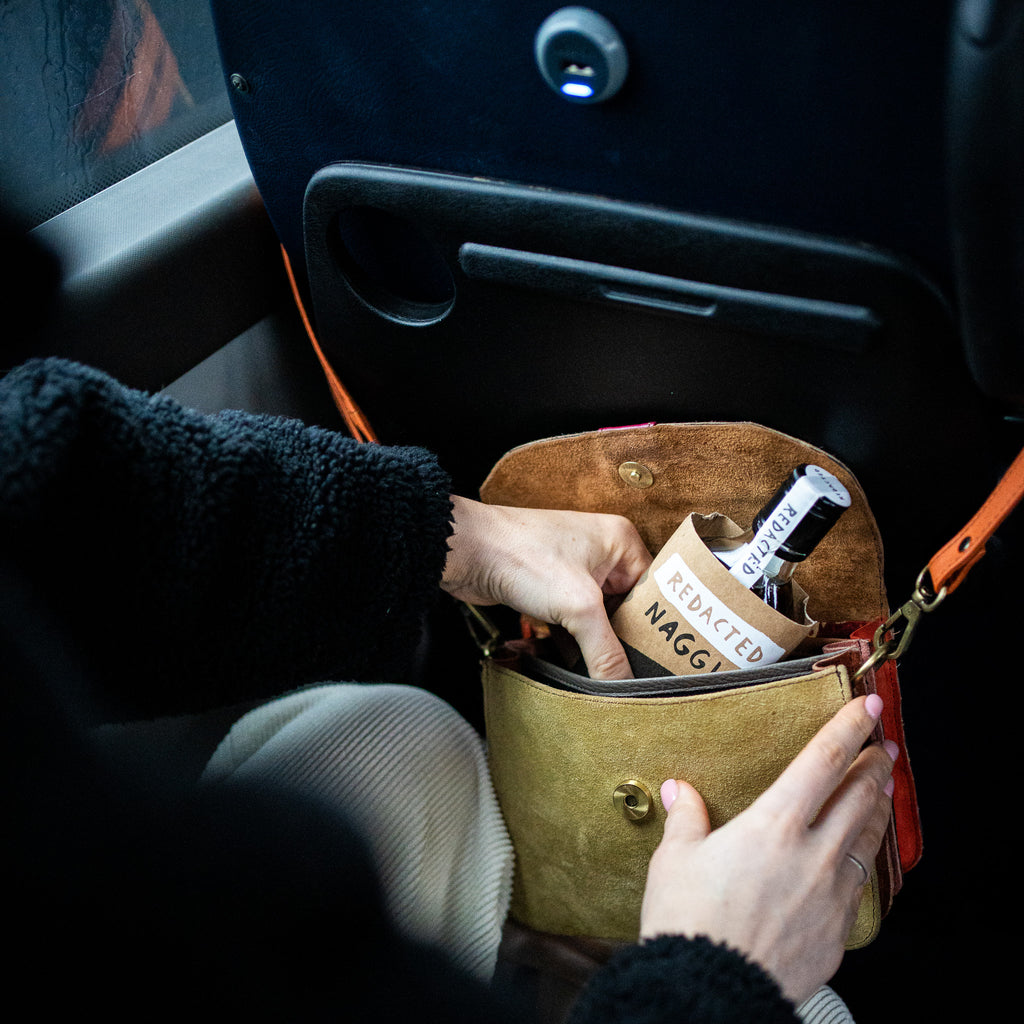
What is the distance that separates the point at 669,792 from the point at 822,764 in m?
0.11

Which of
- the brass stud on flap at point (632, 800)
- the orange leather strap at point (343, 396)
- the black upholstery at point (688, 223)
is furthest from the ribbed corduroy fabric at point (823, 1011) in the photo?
the orange leather strap at point (343, 396)

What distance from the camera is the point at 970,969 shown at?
3.03 feet

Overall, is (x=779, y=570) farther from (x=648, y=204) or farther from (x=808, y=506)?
(x=648, y=204)

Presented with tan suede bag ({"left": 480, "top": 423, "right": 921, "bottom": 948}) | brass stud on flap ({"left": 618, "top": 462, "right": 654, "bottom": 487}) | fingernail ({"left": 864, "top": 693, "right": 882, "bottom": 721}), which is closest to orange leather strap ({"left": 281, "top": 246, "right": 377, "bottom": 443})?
tan suede bag ({"left": 480, "top": 423, "right": 921, "bottom": 948})

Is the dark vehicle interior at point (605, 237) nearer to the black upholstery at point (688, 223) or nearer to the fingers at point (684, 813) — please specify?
the black upholstery at point (688, 223)

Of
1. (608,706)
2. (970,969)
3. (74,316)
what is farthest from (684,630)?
(970,969)

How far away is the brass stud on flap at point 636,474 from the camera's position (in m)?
0.66

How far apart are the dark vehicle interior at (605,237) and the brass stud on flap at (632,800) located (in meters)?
0.25

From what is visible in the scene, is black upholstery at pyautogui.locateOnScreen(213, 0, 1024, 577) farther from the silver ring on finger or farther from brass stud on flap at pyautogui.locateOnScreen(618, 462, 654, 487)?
the silver ring on finger

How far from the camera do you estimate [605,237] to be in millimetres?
528

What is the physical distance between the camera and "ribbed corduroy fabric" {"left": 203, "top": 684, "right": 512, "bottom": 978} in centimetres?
65

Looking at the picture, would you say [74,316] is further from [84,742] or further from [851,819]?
[851,819]

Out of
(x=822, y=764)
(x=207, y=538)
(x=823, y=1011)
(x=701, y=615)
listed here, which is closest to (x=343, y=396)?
(x=207, y=538)

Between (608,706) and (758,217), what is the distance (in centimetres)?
33
